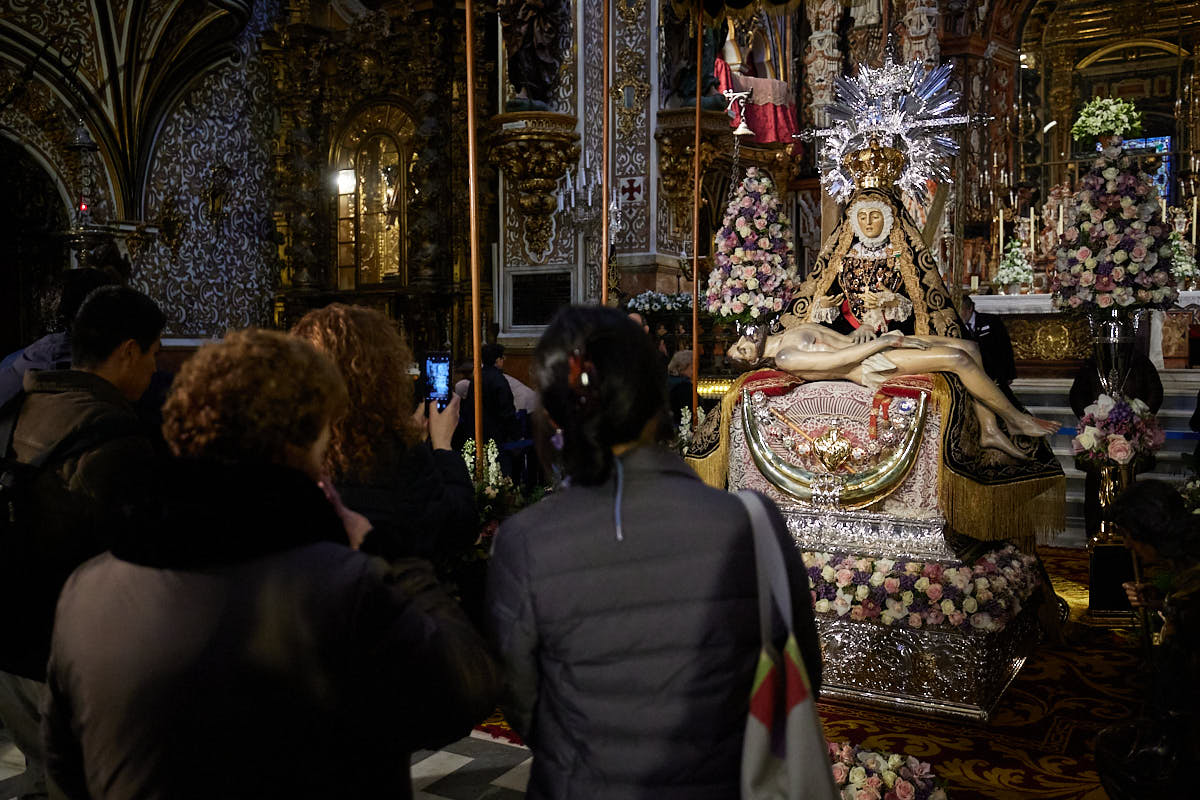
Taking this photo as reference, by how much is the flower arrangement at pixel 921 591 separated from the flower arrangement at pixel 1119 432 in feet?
4.75

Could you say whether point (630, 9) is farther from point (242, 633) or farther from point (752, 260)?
point (242, 633)

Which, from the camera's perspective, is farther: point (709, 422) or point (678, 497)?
point (709, 422)

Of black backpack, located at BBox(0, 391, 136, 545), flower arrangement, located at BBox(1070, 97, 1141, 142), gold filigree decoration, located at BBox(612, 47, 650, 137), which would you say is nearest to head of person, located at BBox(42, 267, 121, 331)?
black backpack, located at BBox(0, 391, 136, 545)

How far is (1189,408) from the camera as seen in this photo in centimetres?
895

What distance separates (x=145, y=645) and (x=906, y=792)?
252cm

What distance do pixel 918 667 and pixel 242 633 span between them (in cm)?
379

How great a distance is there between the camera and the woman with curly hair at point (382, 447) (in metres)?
2.10

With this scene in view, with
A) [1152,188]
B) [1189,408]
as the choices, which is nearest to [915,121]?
[1152,188]

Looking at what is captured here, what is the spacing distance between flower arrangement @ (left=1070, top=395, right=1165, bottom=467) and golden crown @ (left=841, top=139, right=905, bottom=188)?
1.98 m

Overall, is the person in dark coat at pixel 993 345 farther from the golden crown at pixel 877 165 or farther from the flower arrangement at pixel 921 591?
the flower arrangement at pixel 921 591

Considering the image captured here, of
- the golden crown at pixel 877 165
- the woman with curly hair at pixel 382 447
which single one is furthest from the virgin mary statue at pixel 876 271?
the woman with curly hair at pixel 382 447

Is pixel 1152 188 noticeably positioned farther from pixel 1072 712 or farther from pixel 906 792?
pixel 906 792

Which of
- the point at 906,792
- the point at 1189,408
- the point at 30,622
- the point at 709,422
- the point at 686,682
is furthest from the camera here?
the point at 1189,408

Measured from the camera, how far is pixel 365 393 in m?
2.13
